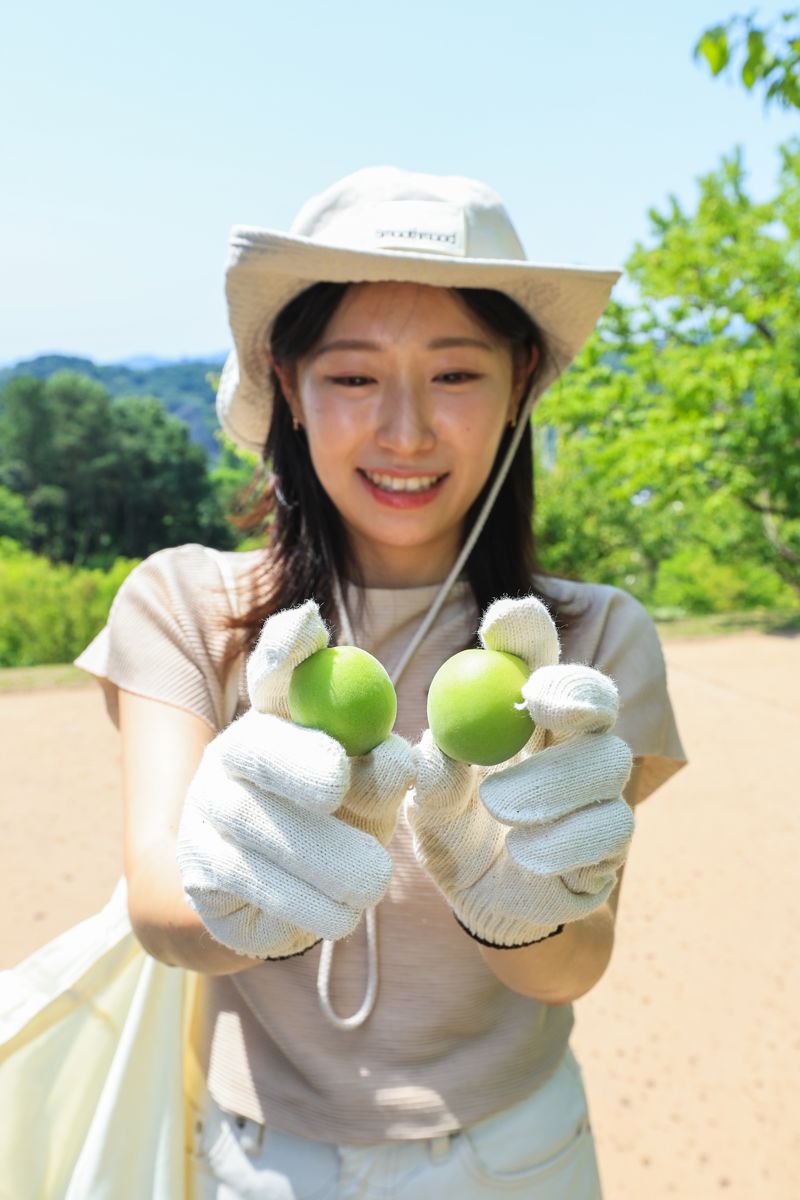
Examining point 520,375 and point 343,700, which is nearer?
point 343,700

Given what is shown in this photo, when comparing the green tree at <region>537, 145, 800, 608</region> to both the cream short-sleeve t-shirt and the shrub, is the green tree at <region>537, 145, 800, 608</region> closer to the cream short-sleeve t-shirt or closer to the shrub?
the shrub

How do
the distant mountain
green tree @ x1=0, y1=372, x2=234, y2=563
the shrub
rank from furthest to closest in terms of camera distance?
the distant mountain < green tree @ x1=0, y1=372, x2=234, y2=563 < the shrub

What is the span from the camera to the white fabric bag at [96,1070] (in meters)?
1.55

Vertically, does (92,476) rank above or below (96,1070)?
below

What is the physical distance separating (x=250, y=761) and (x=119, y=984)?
2.88ft

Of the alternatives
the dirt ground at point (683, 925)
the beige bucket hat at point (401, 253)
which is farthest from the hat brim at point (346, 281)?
the dirt ground at point (683, 925)

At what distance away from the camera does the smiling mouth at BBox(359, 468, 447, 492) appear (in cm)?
162

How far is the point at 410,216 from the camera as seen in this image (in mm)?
1609

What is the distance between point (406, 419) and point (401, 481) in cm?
11

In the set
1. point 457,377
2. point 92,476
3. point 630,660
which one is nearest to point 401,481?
point 457,377

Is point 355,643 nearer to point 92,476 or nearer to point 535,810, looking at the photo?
point 535,810

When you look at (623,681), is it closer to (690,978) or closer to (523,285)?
(523,285)

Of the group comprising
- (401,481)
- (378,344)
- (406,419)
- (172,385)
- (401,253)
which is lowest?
(172,385)

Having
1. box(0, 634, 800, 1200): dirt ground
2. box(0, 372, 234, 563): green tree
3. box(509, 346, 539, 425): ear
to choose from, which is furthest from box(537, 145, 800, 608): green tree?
box(0, 372, 234, 563): green tree
